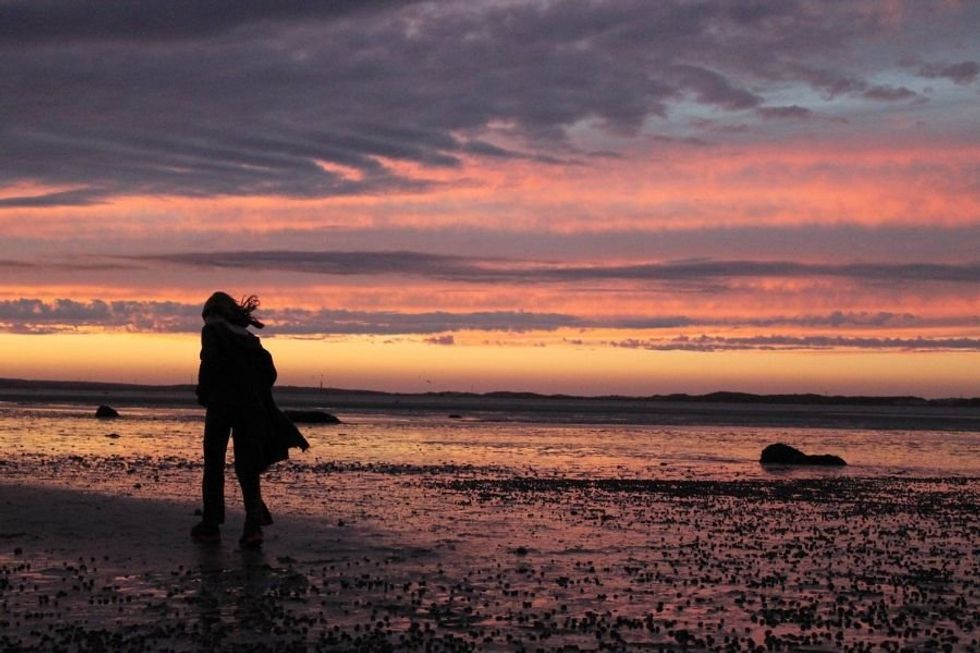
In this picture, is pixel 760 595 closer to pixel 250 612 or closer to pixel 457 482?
pixel 250 612

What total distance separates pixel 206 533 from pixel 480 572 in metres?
5.17

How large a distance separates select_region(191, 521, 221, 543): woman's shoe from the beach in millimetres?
276

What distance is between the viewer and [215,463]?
19.4 meters

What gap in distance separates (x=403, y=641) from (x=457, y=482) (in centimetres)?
2049

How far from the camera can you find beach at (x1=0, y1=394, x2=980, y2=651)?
519 inches

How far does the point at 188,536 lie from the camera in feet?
64.4

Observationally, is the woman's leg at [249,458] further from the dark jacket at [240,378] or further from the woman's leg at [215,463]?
the woman's leg at [215,463]

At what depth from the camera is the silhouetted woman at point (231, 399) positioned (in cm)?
1914

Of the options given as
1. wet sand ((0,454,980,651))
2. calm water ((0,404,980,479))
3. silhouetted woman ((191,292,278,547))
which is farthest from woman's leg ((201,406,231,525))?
calm water ((0,404,980,479))

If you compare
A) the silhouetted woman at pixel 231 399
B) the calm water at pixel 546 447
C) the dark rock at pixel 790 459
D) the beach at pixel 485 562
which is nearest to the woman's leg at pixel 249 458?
the silhouetted woman at pixel 231 399

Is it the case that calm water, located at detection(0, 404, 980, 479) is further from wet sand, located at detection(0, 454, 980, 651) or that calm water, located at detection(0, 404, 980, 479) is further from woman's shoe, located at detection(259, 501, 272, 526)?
woman's shoe, located at detection(259, 501, 272, 526)

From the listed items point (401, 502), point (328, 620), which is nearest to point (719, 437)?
point (401, 502)

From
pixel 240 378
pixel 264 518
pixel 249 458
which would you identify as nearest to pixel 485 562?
pixel 264 518

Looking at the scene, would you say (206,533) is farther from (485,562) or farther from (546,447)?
(546,447)
